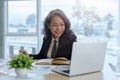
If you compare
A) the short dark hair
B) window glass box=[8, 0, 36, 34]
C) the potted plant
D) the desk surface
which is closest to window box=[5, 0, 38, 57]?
window glass box=[8, 0, 36, 34]

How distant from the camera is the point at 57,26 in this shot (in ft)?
7.73

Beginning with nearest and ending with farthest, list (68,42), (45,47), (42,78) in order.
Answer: (42,78), (68,42), (45,47)

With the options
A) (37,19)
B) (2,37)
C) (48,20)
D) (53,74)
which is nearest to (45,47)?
(48,20)

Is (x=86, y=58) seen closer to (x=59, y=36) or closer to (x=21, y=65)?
(x=21, y=65)

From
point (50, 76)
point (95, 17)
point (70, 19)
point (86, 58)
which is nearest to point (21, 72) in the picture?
point (50, 76)

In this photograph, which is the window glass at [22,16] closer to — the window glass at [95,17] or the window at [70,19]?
the window at [70,19]

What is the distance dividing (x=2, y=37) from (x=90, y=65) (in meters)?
3.13

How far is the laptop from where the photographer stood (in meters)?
1.48

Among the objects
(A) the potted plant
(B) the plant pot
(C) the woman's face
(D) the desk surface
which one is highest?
(C) the woman's face

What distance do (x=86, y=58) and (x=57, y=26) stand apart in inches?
34.8

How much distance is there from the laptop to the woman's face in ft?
2.47

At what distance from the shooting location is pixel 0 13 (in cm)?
433

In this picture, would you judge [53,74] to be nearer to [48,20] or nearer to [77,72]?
[77,72]

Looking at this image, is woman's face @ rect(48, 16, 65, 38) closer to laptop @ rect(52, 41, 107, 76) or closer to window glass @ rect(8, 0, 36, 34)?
laptop @ rect(52, 41, 107, 76)
